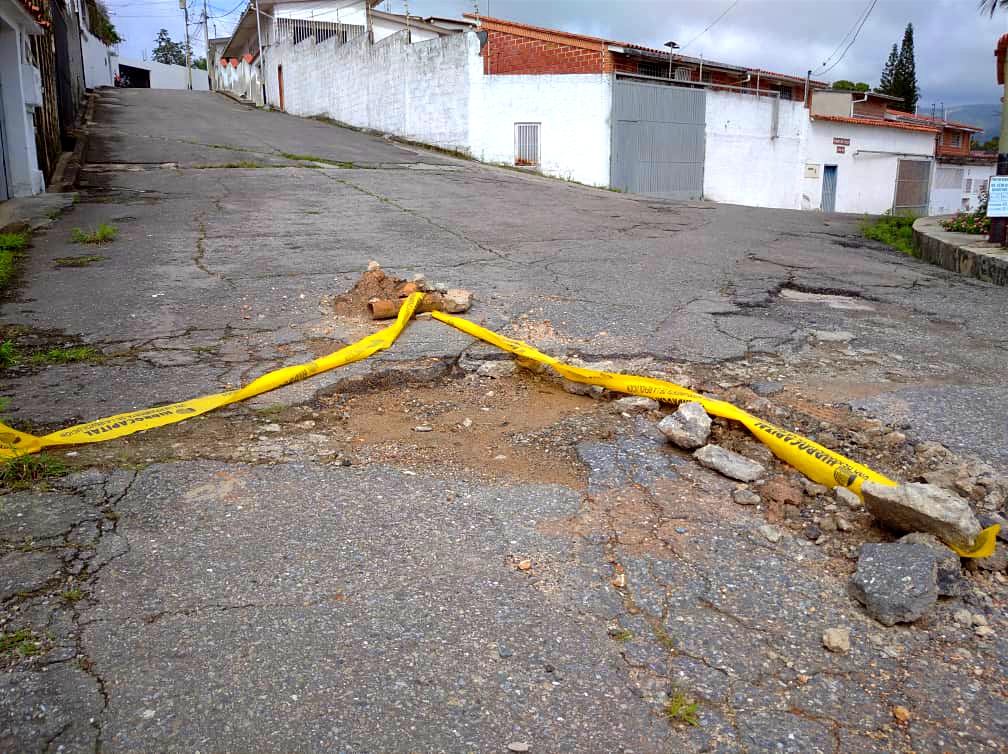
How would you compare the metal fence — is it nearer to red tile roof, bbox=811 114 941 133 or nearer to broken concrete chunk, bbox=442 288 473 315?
red tile roof, bbox=811 114 941 133

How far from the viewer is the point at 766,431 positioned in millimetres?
3852

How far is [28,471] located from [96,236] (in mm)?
6107

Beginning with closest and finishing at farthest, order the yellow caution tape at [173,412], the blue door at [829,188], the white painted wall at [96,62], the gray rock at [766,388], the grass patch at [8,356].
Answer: the yellow caution tape at [173,412] → the gray rock at [766,388] → the grass patch at [8,356] → the blue door at [829,188] → the white painted wall at [96,62]

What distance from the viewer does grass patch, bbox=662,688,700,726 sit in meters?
2.17

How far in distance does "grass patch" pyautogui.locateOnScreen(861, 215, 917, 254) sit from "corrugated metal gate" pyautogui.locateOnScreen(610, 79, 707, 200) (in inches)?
307

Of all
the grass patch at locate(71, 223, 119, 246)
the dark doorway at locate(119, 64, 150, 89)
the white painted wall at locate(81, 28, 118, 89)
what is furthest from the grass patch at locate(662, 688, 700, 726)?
the dark doorway at locate(119, 64, 150, 89)

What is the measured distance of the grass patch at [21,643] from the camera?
2.34 m

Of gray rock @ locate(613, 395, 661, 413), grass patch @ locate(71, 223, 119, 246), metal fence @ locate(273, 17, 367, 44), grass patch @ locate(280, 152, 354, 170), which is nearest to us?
gray rock @ locate(613, 395, 661, 413)

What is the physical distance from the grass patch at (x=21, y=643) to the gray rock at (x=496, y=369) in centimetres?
299

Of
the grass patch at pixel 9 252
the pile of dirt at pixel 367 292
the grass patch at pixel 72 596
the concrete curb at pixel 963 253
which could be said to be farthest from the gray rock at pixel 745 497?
the concrete curb at pixel 963 253

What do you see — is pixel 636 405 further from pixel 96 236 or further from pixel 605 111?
pixel 605 111

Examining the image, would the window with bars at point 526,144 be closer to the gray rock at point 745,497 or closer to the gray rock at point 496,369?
the gray rock at point 496,369

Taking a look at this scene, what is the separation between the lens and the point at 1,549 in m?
2.86

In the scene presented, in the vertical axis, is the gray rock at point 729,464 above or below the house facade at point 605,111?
below
